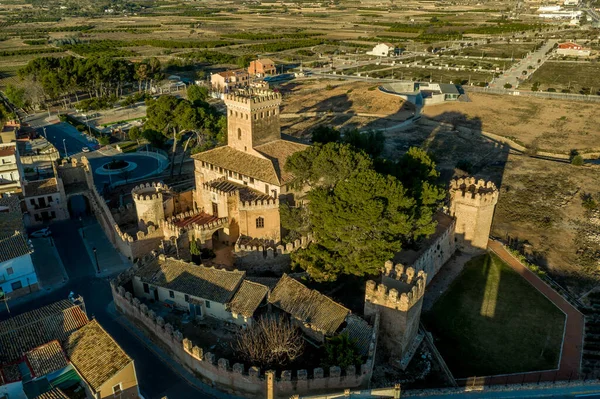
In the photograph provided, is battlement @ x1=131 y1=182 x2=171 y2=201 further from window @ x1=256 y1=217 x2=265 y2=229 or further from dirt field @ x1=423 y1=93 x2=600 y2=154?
dirt field @ x1=423 y1=93 x2=600 y2=154

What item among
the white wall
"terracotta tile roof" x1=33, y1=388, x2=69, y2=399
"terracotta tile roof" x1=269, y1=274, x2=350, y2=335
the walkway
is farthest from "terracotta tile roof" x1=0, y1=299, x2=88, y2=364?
the walkway

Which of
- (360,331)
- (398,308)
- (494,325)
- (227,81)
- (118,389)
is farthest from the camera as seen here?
(227,81)

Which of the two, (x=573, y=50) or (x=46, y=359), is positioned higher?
(x=573, y=50)

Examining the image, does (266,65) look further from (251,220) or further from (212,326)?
(212,326)

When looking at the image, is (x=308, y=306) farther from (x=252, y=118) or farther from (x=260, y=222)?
(x=252, y=118)

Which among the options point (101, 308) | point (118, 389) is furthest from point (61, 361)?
point (101, 308)
